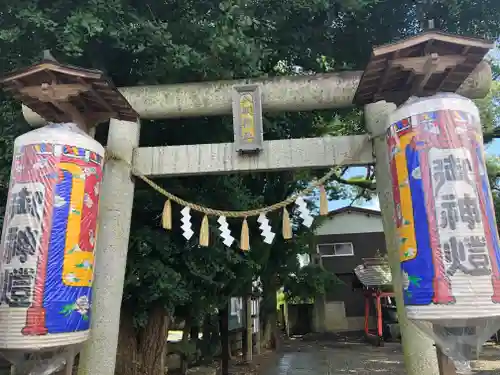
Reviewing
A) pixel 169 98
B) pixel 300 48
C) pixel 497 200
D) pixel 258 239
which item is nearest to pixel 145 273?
pixel 169 98

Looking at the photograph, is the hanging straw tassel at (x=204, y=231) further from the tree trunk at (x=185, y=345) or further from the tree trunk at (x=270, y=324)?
the tree trunk at (x=270, y=324)

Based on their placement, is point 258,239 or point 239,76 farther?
point 258,239

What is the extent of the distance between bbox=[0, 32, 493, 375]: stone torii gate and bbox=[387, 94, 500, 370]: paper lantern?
504mm

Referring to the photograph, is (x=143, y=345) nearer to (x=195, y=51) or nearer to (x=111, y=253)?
(x=111, y=253)

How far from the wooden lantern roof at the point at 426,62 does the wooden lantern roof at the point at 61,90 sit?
2862 mm

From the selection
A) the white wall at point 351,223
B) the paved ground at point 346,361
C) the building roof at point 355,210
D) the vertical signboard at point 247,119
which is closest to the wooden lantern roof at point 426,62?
the vertical signboard at point 247,119

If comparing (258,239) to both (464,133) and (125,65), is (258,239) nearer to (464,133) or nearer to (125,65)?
(125,65)

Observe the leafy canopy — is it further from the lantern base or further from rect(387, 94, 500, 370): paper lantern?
rect(387, 94, 500, 370): paper lantern

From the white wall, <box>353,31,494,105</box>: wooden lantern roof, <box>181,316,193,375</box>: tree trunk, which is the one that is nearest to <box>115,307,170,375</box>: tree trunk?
<box>181,316,193,375</box>: tree trunk

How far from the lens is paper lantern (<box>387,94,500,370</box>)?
150 inches

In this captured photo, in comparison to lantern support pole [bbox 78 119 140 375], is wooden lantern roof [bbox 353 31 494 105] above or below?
above

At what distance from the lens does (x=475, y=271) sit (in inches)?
150

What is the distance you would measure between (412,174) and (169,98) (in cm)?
326

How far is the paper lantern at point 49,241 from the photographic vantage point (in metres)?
4.05
